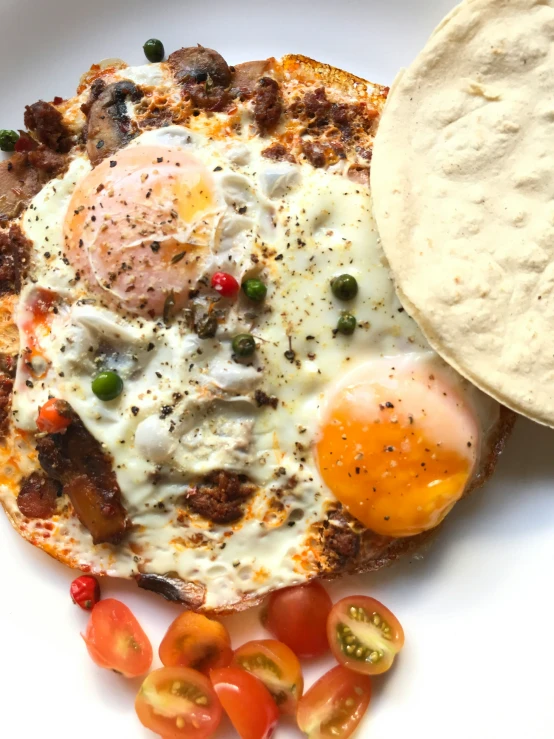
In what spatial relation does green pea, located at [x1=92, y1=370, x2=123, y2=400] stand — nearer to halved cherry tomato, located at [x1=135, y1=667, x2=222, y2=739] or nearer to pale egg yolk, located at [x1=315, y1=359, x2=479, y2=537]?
pale egg yolk, located at [x1=315, y1=359, x2=479, y2=537]

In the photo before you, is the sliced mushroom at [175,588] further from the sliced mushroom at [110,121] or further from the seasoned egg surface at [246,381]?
the sliced mushroom at [110,121]

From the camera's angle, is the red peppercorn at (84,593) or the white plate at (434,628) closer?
the white plate at (434,628)

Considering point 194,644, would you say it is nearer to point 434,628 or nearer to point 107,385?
point 434,628

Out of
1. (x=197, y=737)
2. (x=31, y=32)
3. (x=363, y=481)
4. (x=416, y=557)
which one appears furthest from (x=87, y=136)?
(x=197, y=737)

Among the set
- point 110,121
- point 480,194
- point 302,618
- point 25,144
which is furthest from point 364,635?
point 25,144

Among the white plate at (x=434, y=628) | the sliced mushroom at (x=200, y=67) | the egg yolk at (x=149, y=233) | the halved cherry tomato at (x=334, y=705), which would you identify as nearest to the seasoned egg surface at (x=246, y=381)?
the egg yolk at (x=149, y=233)
